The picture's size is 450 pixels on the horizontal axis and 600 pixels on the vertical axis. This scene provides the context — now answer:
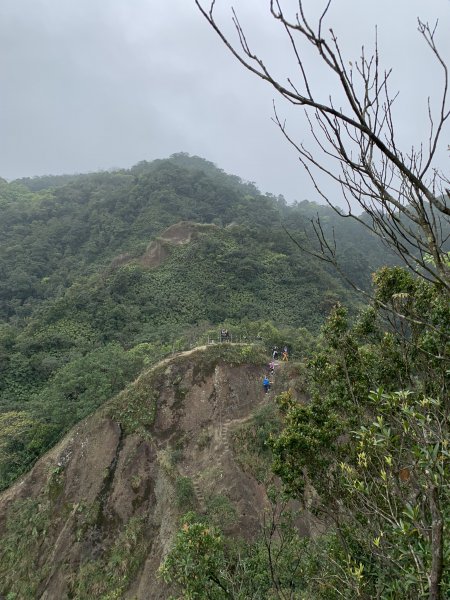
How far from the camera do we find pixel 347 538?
17.1 ft

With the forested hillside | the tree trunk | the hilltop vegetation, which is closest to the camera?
the tree trunk

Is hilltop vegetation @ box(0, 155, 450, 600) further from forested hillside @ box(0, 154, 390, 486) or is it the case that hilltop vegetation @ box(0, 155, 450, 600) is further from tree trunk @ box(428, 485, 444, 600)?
forested hillside @ box(0, 154, 390, 486)

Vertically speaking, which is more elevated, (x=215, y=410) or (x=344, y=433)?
(x=344, y=433)

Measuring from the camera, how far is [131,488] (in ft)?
50.9

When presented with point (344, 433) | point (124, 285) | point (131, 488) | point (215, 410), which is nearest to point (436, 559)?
point (344, 433)

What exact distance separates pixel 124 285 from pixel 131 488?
63.3ft

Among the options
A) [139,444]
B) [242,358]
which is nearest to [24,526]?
[139,444]

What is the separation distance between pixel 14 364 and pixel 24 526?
11193 millimetres

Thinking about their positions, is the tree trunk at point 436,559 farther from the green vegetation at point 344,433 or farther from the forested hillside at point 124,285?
the forested hillside at point 124,285

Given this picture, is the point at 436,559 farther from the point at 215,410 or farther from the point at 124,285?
the point at 124,285

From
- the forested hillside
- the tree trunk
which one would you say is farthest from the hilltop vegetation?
the forested hillside

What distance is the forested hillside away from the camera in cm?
1962

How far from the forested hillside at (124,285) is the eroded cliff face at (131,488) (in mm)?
1988

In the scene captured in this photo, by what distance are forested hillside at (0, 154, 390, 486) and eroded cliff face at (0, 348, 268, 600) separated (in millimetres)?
1988
